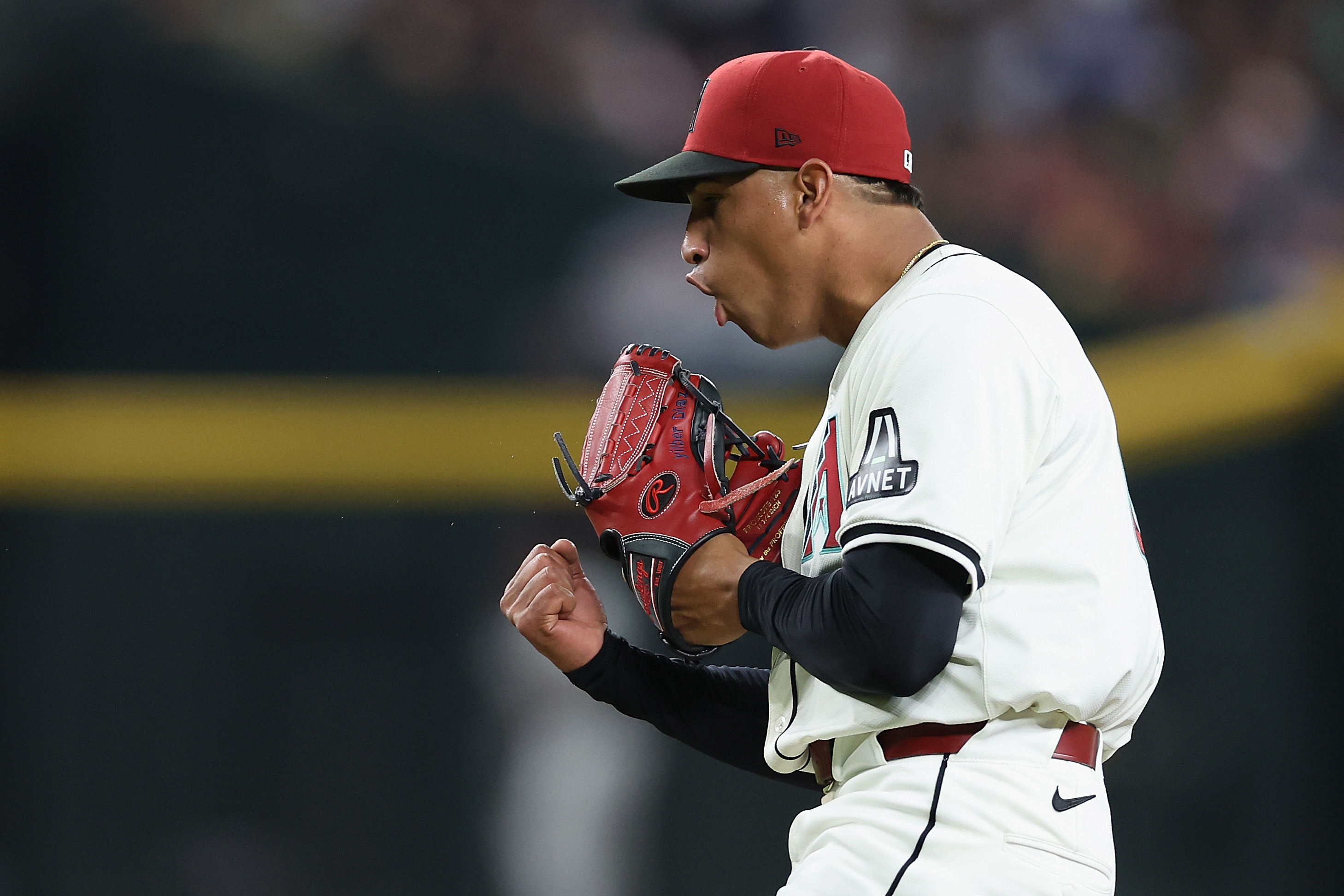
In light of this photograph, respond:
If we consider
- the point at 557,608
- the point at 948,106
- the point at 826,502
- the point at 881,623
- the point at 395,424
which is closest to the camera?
the point at 881,623

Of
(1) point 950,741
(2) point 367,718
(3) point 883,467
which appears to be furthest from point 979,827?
(2) point 367,718

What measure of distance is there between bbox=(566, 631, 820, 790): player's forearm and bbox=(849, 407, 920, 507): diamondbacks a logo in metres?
0.54

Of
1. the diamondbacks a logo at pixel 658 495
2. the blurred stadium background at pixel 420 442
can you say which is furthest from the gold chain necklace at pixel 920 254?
the blurred stadium background at pixel 420 442

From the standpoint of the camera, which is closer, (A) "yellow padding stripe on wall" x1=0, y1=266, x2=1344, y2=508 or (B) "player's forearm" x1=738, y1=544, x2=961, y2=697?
(B) "player's forearm" x1=738, y1=544, x2=961, y2=697

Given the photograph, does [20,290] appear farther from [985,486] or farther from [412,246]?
[985,486]

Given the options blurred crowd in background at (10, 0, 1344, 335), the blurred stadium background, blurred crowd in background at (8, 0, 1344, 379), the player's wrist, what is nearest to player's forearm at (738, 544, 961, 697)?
the player's wrist

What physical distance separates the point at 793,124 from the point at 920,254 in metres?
0.19

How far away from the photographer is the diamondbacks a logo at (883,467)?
107 cm

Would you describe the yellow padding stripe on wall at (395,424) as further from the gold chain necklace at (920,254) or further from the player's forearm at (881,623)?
the player's forearm at (881,623)

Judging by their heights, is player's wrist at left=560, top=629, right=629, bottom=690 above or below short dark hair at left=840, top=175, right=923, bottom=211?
below

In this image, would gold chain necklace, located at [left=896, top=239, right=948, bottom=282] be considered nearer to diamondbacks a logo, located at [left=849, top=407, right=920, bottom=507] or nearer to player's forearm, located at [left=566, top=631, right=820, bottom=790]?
diamondbacks a logo, located at [left=849, top=407, right=920, bottom=507]

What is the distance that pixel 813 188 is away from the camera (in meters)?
1.31

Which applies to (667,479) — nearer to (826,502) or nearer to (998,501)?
(826,502)

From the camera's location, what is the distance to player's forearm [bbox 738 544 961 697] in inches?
41.5
